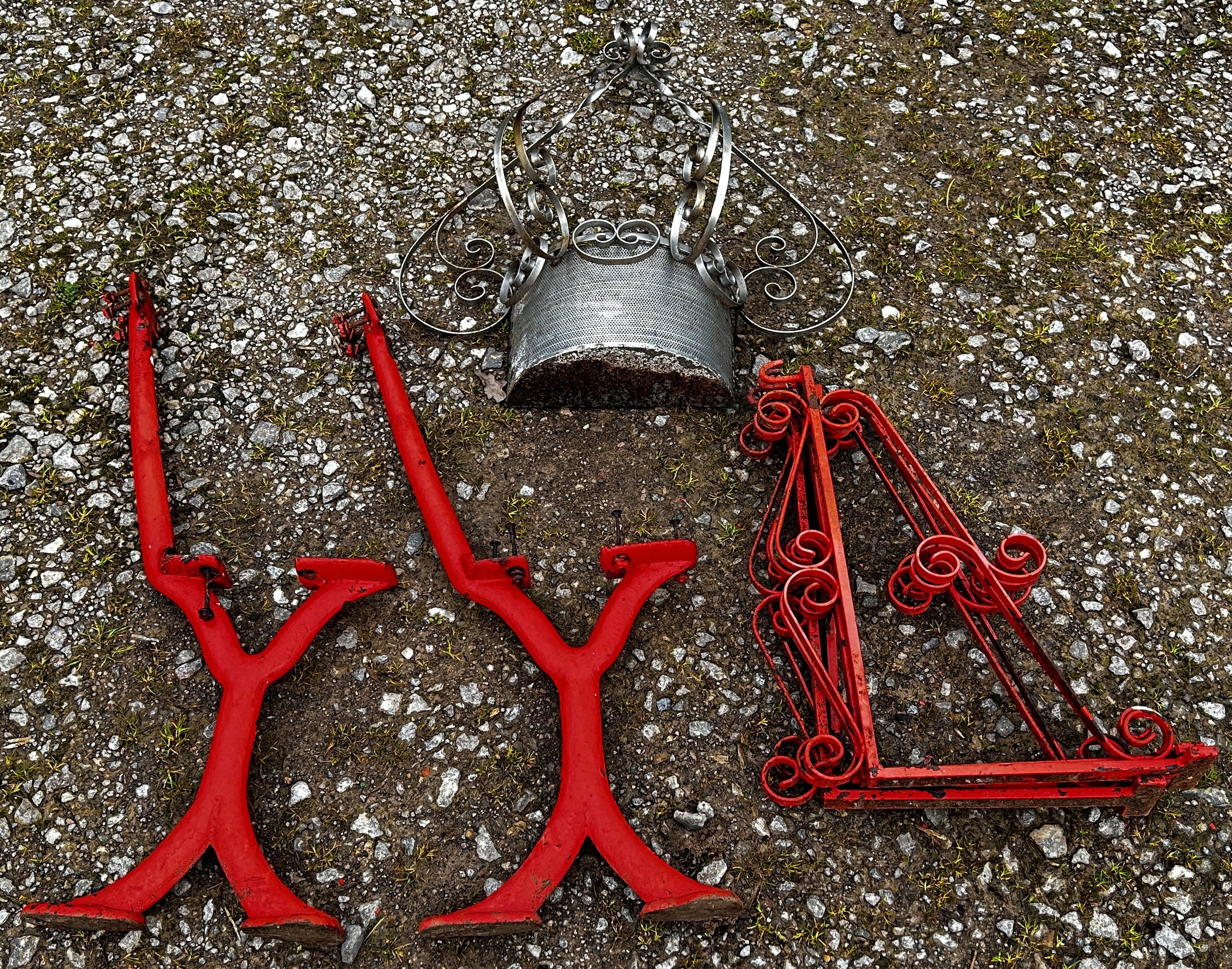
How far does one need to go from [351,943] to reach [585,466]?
2340 millimetres

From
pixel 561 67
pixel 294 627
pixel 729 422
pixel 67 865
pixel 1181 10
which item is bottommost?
pixel 67 865

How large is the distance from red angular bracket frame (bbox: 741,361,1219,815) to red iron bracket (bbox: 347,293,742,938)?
544mm

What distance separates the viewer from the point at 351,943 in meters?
3.64

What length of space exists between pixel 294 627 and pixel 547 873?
58.9 inches

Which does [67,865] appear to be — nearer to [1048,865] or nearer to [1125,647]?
[1048,865]

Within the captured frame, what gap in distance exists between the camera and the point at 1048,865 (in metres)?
3.77

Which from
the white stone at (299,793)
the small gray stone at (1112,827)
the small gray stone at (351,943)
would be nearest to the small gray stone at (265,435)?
the white stone at (299,793)

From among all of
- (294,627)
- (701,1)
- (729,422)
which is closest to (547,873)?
(294,627)

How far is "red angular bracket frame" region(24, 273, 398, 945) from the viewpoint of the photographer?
3.49 metres

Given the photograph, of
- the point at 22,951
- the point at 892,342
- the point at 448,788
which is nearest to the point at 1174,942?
the point at 448,788

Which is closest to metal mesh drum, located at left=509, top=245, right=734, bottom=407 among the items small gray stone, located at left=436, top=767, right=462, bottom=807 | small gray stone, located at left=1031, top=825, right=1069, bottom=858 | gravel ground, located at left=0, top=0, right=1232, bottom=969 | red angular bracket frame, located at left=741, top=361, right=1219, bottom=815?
gravel ground, located at left=0, top=0, right=1232, bottom=969

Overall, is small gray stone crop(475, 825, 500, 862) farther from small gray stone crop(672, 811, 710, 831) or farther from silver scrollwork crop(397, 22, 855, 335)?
silver scrollwork crop(397, 22, 855, 335)

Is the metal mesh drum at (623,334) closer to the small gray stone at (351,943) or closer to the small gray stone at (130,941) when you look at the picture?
the small gray stone at (351,943)

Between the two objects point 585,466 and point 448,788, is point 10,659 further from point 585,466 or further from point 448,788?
point 585,466
